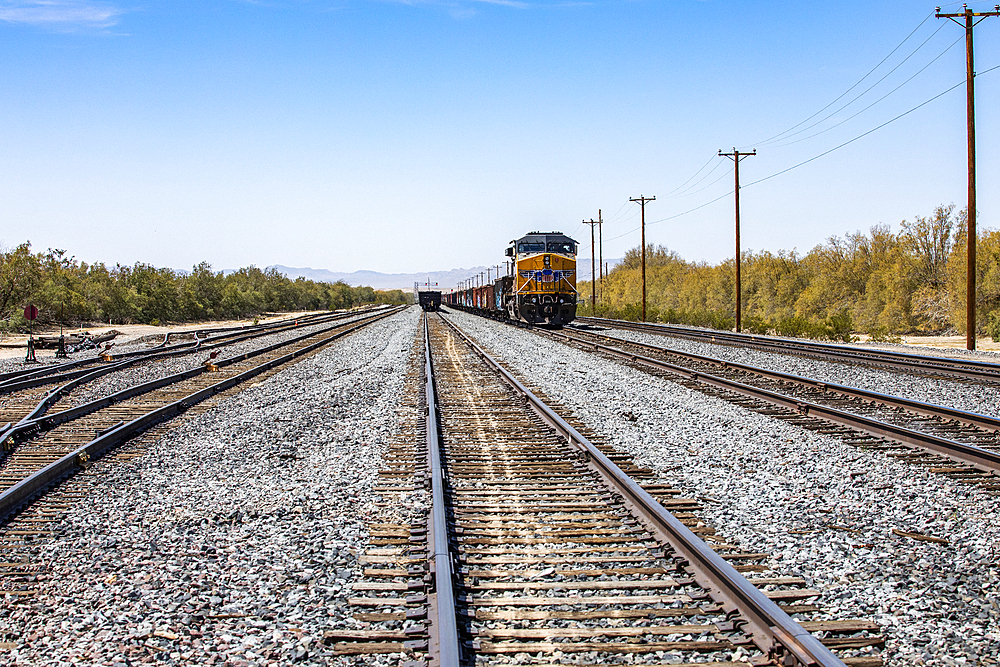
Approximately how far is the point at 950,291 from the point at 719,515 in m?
32.5

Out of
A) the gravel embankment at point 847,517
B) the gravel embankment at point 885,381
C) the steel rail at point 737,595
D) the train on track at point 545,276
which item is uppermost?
the train on track at point 545,276

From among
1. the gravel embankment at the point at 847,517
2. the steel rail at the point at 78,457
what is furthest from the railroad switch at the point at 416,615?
the steel rail at the point at 78,457

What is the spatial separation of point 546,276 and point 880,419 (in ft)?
72.3

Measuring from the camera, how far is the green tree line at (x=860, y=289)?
31.2 metres

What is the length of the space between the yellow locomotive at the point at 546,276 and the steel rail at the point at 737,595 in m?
25.0

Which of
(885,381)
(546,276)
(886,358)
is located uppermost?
(546,276)

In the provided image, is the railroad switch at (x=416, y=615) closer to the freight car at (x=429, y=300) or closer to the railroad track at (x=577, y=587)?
the railroad track at (x=577, y=587)

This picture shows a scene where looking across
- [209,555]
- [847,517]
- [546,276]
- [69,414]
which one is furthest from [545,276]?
[209,555]

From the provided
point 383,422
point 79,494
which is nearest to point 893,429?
point 383,422

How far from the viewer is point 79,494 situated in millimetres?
6574

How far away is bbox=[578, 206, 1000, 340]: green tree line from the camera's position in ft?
102

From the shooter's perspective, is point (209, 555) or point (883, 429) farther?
point (883, 429)

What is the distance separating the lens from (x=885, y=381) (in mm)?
13531

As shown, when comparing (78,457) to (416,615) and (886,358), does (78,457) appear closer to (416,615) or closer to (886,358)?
(416,615)
